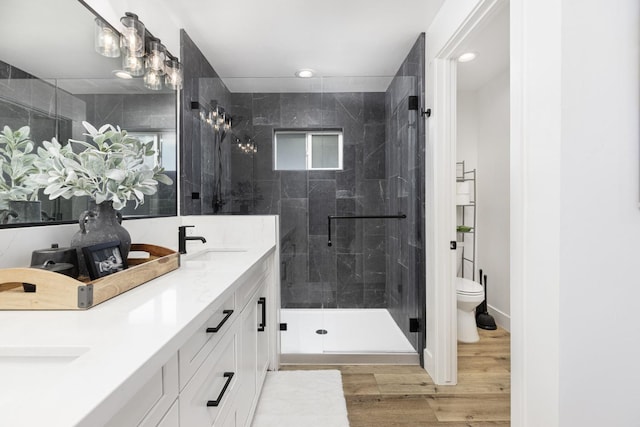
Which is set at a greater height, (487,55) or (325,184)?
(487,55)

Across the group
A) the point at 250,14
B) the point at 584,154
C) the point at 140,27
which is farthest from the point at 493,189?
the point at 140,27

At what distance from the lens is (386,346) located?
8.38 feet

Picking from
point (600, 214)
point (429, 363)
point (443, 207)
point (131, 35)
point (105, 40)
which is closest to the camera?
point (600, 214)

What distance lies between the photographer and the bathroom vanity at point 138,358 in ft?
1.57

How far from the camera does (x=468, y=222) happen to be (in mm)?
3545

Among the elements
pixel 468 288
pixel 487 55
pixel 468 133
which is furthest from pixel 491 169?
pixel 468 288

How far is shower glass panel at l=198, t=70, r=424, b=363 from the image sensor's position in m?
2.96

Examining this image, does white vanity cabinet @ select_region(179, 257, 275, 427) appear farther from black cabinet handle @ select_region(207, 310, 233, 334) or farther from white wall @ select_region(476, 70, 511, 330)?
white wall @ select_region(476, 70, 511, 330)

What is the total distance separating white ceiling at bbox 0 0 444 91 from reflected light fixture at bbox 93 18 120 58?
3 cm

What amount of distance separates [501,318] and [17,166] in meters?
3.61

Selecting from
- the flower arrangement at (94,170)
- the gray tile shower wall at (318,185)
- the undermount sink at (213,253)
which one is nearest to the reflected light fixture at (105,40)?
the flower arrangement at (94,170)

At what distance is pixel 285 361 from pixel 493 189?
2556 millimetres

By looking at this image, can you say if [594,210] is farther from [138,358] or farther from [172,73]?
[172,73]

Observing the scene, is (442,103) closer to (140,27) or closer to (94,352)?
(140,27)
